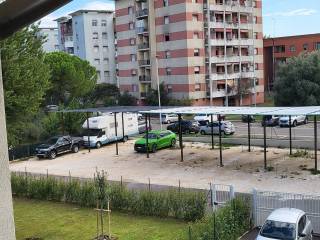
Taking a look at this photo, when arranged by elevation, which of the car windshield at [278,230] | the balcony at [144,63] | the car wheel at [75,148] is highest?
the balcony at [144,63]

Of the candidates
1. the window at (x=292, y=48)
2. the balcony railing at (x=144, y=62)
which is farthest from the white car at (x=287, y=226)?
the window at (x=292, y=48)

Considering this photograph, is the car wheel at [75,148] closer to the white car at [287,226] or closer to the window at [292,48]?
the white car at [287,226]

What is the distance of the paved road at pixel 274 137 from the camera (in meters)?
32.8

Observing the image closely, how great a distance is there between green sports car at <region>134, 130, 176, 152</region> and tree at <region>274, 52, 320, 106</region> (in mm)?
20669

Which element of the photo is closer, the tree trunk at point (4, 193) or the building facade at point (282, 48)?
the tree trunk at point (4, 193)

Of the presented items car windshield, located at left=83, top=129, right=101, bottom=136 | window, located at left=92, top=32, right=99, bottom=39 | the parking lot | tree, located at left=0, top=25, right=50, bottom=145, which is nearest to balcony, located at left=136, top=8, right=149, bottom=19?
window, located at left=92, top=32, right=99, bottom=39

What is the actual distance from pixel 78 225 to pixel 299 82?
37485 millimetres

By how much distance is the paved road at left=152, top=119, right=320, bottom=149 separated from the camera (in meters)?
32.8

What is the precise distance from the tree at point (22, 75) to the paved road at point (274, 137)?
1701 centimetres

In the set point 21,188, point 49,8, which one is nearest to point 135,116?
point 21,188

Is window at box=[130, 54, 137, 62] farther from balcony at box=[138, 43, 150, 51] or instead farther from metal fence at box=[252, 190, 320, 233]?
metal fence at box=[252, 190, 320, 233]

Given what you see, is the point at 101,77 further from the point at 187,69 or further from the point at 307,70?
the point at 307,70

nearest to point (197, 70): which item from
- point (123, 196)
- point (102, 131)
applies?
point (102, 131)

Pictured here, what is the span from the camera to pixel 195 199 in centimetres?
1698
